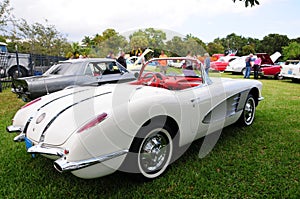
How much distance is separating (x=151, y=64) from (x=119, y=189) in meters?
2.09

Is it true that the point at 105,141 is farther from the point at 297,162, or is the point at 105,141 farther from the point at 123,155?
the point at 297,162

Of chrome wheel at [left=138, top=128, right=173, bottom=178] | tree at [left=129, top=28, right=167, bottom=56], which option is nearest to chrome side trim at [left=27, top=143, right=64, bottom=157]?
chrome wheel at [left=138, top=128, right=173, bottom=178]

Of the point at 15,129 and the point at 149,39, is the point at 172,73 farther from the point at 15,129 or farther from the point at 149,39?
the point at 15,129

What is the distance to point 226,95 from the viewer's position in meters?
3.27

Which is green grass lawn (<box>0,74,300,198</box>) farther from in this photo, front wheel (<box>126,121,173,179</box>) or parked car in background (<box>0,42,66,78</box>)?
parked car in background (<box>0,42,66,78</box>)

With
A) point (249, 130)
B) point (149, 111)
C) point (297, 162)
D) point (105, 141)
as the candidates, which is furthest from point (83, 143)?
point (249, 130)

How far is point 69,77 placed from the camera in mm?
6098

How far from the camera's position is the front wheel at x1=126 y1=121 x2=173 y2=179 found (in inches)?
85.4

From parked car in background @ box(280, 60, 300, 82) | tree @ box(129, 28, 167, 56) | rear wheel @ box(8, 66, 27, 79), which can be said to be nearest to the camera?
tree @ box(129, 28, 167, 56)

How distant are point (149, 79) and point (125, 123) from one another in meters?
1.41

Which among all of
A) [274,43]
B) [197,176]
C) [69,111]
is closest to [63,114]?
[69,111]

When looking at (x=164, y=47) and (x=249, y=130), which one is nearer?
(x=164, y=47)

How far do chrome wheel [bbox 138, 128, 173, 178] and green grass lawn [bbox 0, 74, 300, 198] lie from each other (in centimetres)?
12

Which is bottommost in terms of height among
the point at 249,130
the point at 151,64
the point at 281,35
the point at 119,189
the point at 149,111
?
the point at 119,189
